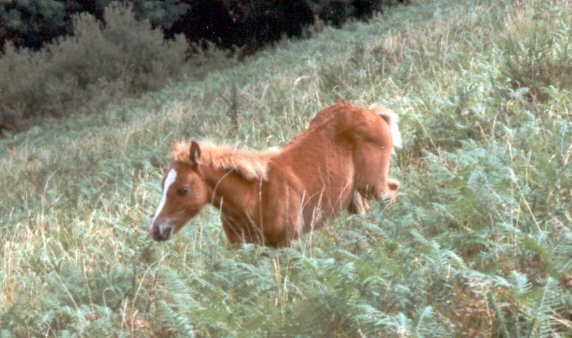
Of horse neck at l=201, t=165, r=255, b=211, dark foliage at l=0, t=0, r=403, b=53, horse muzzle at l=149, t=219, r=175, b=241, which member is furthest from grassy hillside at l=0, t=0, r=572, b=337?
dark foliage at l=0, t=0, r=403, b=53

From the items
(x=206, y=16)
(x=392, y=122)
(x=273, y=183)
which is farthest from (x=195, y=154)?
(x=206, y=16)

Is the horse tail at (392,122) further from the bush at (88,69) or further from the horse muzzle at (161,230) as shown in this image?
the bush at (88,69)

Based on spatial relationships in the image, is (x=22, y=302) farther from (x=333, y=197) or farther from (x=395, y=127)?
(x=395, y=127)

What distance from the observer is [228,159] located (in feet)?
21.2

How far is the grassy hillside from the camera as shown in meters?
3.95

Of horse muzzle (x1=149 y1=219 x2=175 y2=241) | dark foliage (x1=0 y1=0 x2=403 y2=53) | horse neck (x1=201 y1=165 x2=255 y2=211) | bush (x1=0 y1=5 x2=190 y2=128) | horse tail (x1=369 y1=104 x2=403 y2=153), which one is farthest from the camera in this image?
dark foliage (x1=0 y1=0 x2=403 y2=53)

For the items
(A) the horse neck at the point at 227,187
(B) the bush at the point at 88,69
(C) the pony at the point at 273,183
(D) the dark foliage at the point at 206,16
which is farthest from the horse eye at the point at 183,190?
(D) the dark foliage at the point at 206,16

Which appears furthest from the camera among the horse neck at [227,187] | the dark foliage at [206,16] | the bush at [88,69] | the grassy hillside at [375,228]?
the dark foliage at [206,16]

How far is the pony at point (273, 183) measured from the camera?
6258mm

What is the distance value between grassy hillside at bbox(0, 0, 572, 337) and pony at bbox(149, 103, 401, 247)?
211 millimetres

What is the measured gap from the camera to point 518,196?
5.08 m

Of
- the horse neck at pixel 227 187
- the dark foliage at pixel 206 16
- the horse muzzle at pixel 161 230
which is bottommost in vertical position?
the dark foliage at pixel 206 16

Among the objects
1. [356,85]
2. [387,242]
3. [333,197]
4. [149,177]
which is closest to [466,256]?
[387,242]

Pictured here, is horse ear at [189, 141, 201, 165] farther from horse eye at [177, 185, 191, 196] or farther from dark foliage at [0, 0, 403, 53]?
dark foliage at [0, 0, 403, 53]
